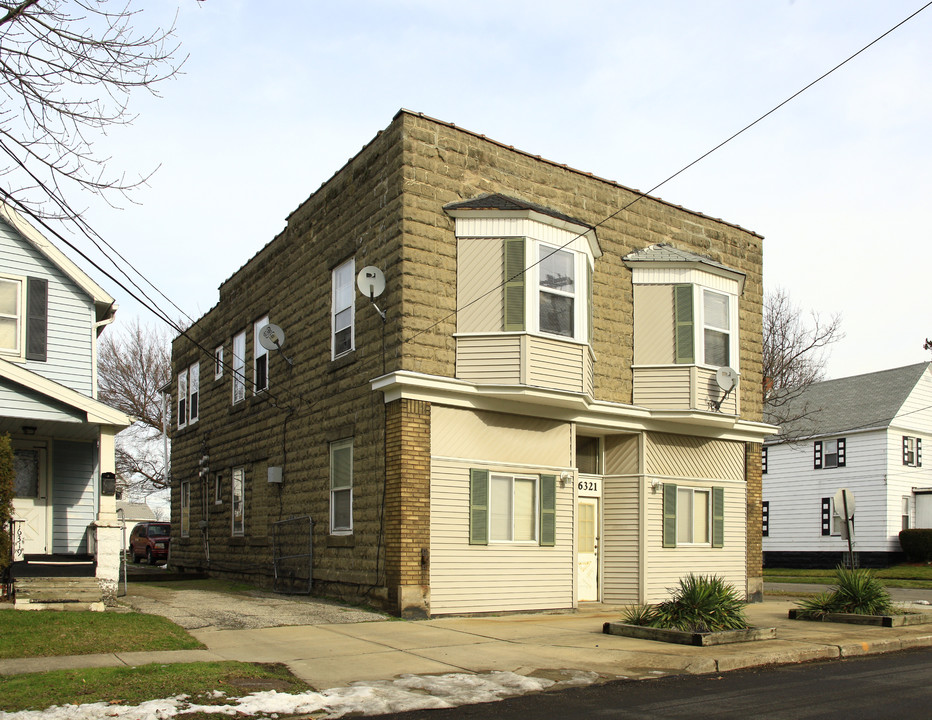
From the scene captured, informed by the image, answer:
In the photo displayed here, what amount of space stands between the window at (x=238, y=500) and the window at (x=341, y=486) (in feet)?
18.3

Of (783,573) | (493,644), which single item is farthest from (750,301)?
(783,573)

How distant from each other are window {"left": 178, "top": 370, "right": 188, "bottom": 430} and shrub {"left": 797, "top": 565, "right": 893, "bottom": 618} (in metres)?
19.3

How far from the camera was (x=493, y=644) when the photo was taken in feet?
38.3

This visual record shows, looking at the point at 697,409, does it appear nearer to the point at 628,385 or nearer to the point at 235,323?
the point at 628,385

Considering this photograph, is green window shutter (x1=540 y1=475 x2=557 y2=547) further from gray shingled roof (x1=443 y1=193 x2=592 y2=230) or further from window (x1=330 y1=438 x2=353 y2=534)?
gray shingled roof (x1=443 y1=193 x2=592 y2=230)

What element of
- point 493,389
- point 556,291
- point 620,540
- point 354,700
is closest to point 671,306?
point 556,291

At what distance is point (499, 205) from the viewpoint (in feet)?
50.7

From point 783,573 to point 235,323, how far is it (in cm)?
2473

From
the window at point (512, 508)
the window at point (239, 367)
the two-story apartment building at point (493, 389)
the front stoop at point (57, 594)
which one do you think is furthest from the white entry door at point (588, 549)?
the window at point (239, 367)

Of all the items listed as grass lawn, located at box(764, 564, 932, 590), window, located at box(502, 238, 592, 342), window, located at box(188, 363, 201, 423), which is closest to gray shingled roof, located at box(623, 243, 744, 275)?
window, located at box(502, 238, 592, 342)

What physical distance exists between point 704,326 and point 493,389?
565 cm

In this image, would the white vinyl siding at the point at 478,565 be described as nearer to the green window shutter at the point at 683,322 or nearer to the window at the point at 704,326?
the green window shutter at the point at 683,322

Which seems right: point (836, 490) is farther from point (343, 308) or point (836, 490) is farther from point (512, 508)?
point (343, 308)

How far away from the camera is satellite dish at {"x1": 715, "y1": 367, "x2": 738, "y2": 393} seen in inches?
710
